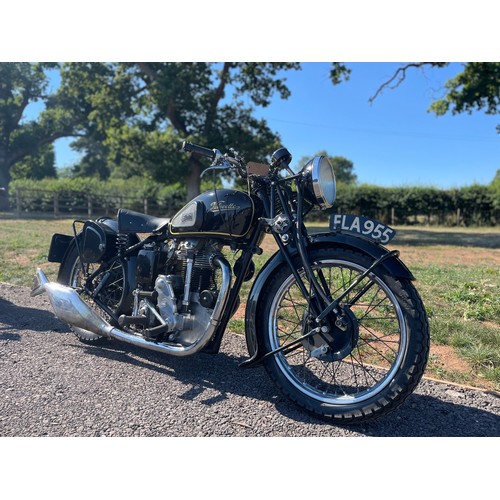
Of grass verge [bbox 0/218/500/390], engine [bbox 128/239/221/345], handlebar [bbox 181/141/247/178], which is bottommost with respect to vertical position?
grass verge [bbox 0/218/500/390]

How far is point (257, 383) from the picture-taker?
2699 mm

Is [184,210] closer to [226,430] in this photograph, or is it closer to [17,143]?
[226,430]

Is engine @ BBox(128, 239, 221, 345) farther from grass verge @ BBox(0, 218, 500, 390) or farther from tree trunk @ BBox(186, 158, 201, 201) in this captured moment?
tree trunk @ BBox(186, 158, 201, 201)

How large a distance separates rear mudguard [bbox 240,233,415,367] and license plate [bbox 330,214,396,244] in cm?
4

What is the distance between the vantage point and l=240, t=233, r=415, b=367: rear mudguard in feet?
7.19

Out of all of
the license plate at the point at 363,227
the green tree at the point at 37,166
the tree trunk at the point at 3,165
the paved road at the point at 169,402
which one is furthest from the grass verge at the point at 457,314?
the green tree at the point at 37,166

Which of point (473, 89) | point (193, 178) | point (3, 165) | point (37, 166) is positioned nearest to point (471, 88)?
point (473, 89)

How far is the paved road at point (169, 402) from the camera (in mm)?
2164

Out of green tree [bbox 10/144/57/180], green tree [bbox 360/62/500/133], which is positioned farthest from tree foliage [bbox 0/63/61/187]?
green tree [bbox 360/62/500/133]

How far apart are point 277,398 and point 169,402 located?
676 mm

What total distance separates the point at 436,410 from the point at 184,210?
6.76 feet

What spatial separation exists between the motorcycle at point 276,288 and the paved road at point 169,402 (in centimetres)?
22

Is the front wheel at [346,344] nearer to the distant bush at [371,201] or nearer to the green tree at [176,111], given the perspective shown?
the green tree at [176,111]

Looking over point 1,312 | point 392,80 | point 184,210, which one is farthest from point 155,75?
point 184,210
